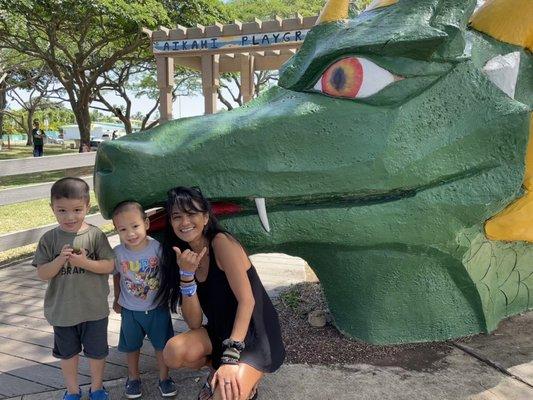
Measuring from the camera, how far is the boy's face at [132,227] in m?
2.41

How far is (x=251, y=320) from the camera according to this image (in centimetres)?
237

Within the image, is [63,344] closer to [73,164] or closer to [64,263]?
[64,263]

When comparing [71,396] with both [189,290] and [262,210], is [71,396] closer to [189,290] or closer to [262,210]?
[189,290]

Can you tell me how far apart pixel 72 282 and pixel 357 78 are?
5.64ft

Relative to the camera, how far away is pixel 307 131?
2.62 metres

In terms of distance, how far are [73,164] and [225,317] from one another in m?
4.61

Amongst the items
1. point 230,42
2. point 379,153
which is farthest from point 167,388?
point 230,42

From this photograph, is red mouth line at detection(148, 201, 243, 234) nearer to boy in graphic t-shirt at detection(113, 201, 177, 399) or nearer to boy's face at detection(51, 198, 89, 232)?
boy in graphic t-shirt at detection(113, 201, 177, 399)

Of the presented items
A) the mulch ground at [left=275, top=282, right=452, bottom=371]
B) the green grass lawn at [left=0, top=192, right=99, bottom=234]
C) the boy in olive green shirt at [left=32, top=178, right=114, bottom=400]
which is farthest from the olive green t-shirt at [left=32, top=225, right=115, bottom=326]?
the green grass lawn at [left=0, top=192, right=99, bottom=234]

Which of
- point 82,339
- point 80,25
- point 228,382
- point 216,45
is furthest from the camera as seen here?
point 80,25

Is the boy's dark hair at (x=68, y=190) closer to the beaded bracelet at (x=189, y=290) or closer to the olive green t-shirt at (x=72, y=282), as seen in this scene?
the olive green t-shirt at (x=72, y=282)

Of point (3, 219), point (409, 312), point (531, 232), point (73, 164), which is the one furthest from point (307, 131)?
point (3, 219)

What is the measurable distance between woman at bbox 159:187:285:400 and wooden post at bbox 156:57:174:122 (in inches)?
278

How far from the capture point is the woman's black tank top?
91.7 inches
